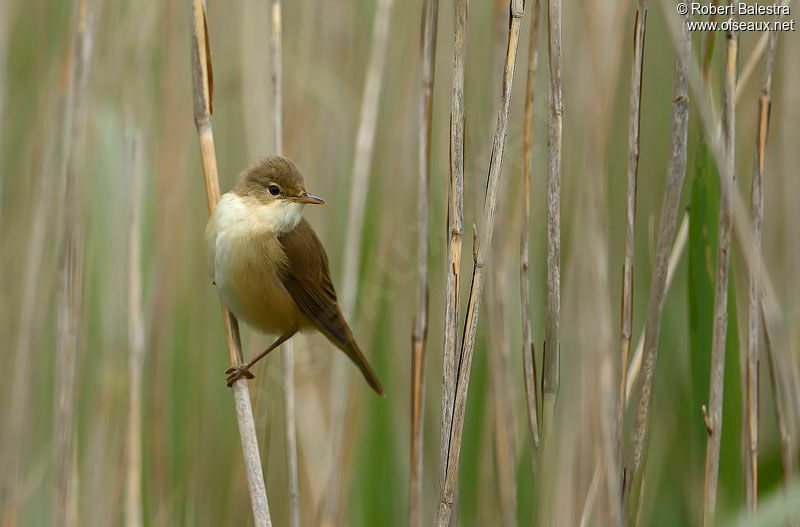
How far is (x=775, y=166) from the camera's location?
9.53 feet

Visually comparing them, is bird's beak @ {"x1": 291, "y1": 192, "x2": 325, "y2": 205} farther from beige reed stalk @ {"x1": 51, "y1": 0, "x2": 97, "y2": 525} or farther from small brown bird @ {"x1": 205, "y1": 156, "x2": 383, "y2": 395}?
beige reed stalk @ {"x1": 51, "y1": 0, "x2": 97, "y2": 525}

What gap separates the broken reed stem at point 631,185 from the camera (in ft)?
A: 6.08

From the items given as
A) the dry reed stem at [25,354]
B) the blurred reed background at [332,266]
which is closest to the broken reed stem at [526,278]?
the blurred reed background at [332,266]

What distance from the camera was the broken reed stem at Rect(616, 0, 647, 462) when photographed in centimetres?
185

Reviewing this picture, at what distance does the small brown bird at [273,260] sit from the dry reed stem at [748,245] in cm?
111

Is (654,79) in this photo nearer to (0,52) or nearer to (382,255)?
(382,255)

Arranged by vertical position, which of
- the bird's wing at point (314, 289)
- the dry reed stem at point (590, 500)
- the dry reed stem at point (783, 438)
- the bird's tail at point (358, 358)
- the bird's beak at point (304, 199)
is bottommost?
the dry reed stem at point (590, 500)

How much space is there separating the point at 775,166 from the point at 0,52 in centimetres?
272

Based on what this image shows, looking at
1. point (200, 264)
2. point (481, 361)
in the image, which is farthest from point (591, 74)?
point (200, 264)

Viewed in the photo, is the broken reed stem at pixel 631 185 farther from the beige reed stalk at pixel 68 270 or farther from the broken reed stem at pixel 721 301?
the beige reed stalk at pixel 68 270

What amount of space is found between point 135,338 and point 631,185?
56.2 inches

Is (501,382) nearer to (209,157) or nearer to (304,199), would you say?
(304,199)

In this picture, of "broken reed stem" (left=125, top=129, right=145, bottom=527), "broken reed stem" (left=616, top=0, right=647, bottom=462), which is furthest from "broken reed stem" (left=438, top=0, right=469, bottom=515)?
"broken reed stem" (left=125, top=129, right=145, bottom=527)

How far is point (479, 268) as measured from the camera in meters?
1.74
